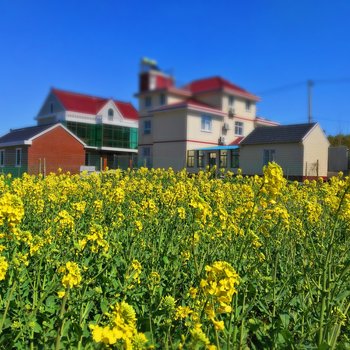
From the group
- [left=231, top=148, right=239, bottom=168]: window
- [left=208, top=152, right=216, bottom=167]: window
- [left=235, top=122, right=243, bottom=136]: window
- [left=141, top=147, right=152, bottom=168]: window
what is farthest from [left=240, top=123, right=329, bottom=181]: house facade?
[left=141, top=147, right=152, bottom=168]: window

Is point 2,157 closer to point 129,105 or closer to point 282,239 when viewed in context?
point 129,105

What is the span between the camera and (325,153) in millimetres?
28953

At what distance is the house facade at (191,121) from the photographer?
106ft

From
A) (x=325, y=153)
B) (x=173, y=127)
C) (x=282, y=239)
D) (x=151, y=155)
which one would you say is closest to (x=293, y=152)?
(x=325, y=153)

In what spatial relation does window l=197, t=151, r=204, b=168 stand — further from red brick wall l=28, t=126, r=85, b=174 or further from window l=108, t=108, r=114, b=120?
window l=108, t=108, r=114, b=120

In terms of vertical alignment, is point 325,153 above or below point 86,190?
above

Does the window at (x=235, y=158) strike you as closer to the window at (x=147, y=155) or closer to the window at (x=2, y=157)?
the window at (x=147, y=155)

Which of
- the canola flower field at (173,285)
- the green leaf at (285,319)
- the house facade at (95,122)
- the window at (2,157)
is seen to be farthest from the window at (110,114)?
the green leaf at (285,319)

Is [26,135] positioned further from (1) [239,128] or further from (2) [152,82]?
(1) [239,128]

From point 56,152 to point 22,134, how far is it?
368 cm

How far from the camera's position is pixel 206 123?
33938 millimetres

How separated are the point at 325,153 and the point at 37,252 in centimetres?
2904

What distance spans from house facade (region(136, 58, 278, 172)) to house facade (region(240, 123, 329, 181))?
2.06 m

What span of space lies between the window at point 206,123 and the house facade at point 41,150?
10.6m
